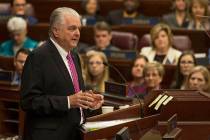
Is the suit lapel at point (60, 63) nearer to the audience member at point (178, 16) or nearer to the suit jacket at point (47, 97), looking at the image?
the suit jacket at point (47, 97)

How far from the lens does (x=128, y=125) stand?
2.71 metres

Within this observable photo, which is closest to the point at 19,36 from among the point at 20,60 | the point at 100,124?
the point at 20,60

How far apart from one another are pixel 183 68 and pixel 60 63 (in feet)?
8.11

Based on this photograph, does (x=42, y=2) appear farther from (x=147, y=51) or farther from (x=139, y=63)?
(x=139, y=63)

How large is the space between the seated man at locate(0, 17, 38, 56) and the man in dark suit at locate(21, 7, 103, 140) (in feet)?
11.3

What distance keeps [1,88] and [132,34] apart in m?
2.10

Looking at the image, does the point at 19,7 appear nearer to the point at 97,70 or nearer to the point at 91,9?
the point at 91,9

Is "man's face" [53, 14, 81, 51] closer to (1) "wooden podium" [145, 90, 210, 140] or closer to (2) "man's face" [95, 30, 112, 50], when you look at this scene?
(1) "wooden podium" [145, 90, 210, 140]

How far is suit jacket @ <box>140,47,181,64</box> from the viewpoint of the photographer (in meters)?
5.80

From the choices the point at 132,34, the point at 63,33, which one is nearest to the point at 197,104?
the point at 63,33

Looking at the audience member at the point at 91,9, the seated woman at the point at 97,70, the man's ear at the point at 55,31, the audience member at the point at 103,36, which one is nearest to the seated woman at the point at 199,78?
the seated woman at the point at 97,70

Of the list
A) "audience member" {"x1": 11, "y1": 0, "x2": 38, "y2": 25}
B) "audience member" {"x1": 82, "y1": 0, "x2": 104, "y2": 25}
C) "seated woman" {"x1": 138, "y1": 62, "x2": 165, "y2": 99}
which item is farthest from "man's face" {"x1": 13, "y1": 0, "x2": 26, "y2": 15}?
"seated woman" {"x1": 138, "y1": 62, "x2": 165, "y2": 99}

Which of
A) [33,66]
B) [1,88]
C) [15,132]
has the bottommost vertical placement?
[15,132]

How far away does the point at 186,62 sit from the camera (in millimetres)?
5176
